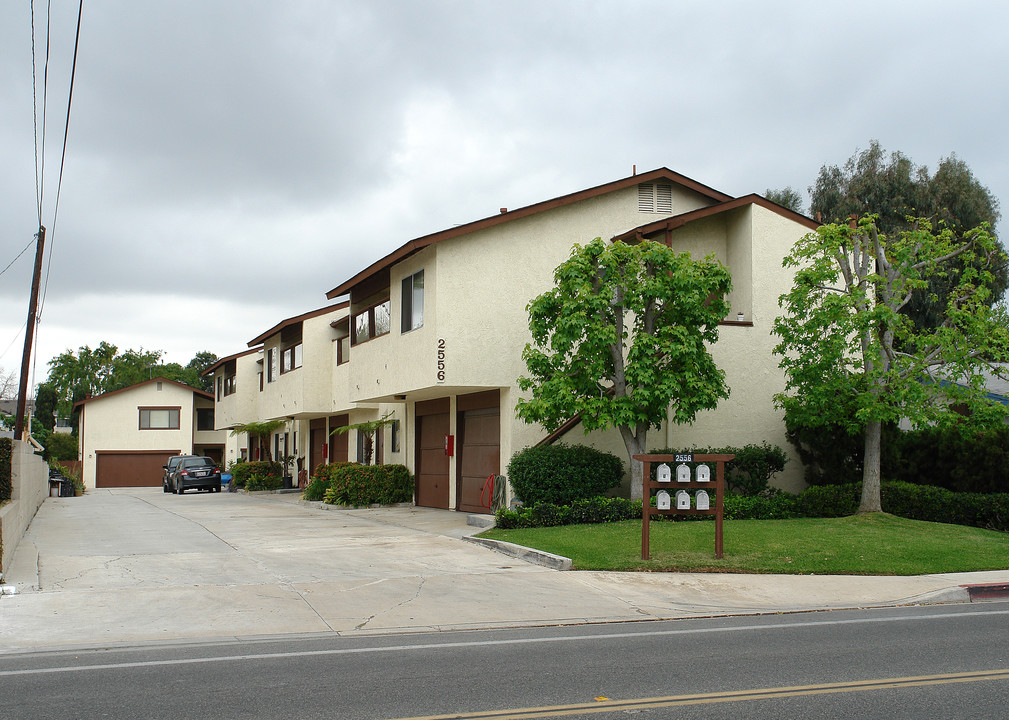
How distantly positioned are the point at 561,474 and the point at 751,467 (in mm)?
4267

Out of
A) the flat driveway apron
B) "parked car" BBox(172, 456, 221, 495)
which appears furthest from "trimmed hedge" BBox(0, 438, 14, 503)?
"parked car" BBox(172, 456, 221, 495)

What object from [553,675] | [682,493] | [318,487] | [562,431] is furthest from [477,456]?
[553,675]

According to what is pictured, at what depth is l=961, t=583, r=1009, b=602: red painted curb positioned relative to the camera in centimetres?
1149

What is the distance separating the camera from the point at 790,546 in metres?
14.4

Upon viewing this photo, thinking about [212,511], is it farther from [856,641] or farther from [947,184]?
[947,184]

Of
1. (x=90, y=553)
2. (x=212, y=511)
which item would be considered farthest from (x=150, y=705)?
(x=212, y=511)

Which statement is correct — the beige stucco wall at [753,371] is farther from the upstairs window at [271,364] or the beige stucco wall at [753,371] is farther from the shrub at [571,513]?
the upstairs window at [271,364]

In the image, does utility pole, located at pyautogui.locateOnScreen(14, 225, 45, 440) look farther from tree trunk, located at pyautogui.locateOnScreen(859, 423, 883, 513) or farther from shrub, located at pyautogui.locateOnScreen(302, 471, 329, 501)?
tree trunk, located at pyautogui.locateOnScreen(859, 423, 883, 513)

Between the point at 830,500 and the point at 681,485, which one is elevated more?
the point at 681,485

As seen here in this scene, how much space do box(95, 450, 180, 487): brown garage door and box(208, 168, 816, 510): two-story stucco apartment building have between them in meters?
36.4

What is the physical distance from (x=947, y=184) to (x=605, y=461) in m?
22.7

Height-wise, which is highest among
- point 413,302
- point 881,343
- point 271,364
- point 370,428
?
point 413,302

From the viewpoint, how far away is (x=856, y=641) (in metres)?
8.48

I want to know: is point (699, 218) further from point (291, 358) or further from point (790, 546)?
point (291, 358)
